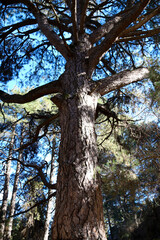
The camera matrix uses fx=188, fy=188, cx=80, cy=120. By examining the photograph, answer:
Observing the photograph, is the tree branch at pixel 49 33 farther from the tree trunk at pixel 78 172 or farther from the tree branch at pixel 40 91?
the tree trunk at pixel 78 172

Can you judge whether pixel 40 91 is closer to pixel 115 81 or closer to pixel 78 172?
pixel 115 81

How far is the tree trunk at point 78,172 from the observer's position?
1.60m

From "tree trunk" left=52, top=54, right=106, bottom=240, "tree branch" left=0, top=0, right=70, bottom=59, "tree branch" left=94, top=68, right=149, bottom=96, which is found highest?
"tree branch" left=0, top=0, right=70, bottom=59

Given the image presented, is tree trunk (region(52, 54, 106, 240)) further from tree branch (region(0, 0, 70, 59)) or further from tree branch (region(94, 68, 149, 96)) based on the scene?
tree branch (region(0, 0, 70, 59))

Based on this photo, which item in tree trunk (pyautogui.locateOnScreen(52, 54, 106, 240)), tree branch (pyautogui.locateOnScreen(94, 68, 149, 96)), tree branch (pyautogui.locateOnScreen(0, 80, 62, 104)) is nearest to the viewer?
tree trunk (pyautogui.locateOnScreen(52, 54, 106, 240))

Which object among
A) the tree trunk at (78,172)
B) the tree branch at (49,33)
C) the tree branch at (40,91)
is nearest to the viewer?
the tree trunk at (78,172)

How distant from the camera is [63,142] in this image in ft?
7.25

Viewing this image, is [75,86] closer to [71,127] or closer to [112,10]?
[71,127]

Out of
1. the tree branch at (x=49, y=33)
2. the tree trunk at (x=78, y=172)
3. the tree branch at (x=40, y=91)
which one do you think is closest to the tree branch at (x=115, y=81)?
the tree trunk at (x=78, y=172)

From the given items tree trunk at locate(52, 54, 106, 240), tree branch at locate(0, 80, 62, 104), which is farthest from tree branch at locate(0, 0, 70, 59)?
tree trunk at locate(52, 54, 106, 240)

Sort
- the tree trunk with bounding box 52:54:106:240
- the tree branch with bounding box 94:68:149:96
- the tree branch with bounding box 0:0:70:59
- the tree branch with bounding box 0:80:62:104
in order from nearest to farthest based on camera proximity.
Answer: the tree trunk with bounding box 52:54:106:240, the tree branch with bounding box 94:68:149:96, the tree branch with bounding box 0:80:62:104, the tree branch with bounding box 0:0:70:59

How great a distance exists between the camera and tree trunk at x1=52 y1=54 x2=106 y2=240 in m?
1.60

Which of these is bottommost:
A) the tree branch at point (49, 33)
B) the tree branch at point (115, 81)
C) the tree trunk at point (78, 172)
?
the tree trunk at point (78, 172)

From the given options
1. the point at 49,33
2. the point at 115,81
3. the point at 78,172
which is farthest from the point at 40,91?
the point at 78,172
